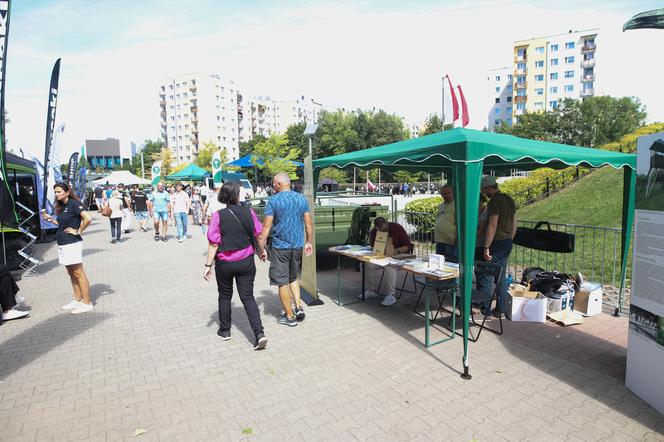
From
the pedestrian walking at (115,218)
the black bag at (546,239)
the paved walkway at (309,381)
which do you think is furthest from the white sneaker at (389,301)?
the pedestrian walking at (115,218)

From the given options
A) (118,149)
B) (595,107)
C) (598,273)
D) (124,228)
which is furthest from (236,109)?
(598,273)

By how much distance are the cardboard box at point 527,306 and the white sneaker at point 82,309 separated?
19.7 feet

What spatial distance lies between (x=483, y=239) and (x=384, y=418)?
324 centimetres

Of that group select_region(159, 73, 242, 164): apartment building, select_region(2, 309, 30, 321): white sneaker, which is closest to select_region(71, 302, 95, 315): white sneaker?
select_region(2, 309, 30, 321): white sneaker

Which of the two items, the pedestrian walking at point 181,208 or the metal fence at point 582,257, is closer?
the metal fence at point 582,257

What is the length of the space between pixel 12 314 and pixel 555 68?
3419 inches

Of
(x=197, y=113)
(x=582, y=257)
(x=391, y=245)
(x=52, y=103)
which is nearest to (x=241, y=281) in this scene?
(x=391, y=245)

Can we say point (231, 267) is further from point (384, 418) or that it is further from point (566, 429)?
point (566, 429)

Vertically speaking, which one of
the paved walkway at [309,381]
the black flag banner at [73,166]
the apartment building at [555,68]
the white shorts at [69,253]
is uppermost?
the apartment building at [555,68]

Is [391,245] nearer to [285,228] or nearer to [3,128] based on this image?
[285,228]

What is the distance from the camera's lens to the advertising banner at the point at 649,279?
3082 millimetres

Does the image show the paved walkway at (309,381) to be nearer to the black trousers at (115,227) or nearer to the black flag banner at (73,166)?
the black trousers at (115,227)

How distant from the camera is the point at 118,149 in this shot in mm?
126250

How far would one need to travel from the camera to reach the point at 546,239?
242 inches
